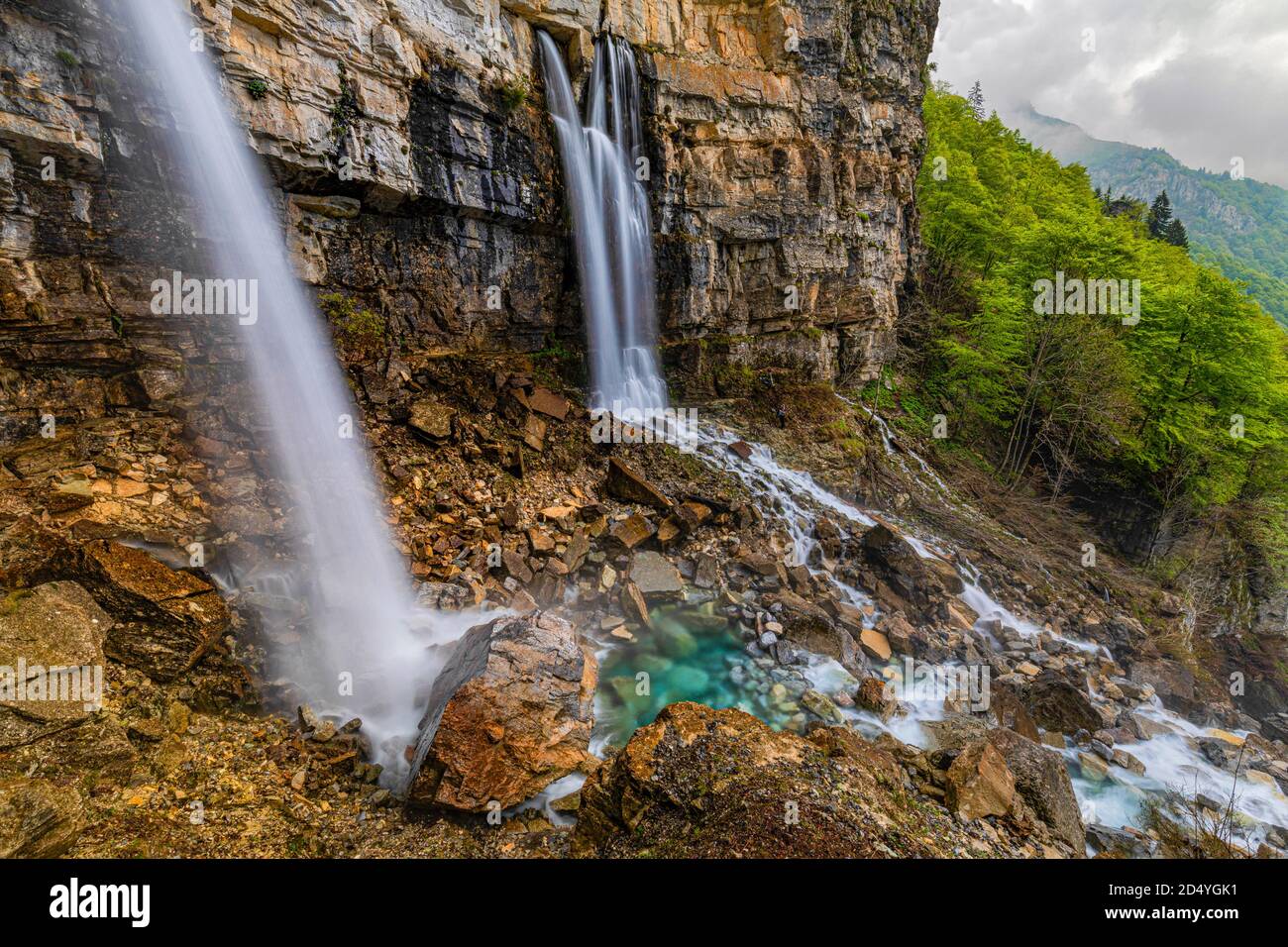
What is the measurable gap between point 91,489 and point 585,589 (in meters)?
6.98

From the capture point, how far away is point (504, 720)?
5.35 meters

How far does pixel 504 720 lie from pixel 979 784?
4792mm

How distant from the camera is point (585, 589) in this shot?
9289 millimetres

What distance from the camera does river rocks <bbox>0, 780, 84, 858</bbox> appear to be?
3654 mm

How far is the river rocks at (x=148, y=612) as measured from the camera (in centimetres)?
568

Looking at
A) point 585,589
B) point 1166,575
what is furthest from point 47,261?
point 1166,575

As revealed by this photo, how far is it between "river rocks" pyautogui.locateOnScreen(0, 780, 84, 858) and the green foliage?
19.6m

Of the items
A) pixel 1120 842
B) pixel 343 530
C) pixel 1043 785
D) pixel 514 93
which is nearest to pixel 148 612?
pixel 343 530

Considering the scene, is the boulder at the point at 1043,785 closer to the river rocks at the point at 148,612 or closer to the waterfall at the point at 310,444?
the waterfall at the point at 310,444

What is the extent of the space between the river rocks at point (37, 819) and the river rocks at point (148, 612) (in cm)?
161

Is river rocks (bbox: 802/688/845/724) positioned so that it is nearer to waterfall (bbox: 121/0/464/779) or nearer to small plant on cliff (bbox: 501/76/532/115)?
waterfall (bbox: 121/0/464/779)

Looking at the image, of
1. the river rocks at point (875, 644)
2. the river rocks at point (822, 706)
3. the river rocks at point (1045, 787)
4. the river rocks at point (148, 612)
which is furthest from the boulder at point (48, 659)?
the river rocks at point (875, 644)
